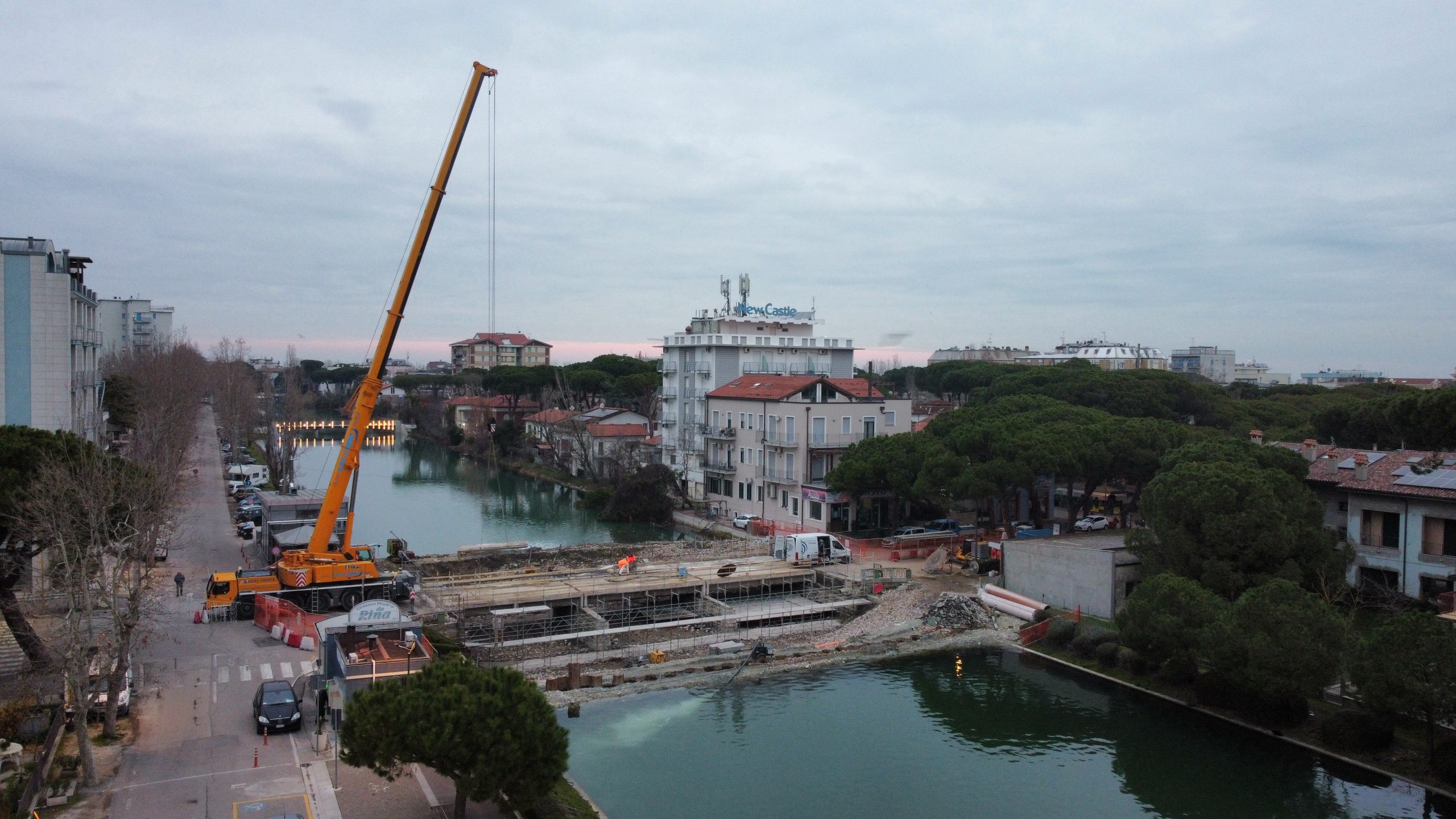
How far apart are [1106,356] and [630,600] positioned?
117 meters

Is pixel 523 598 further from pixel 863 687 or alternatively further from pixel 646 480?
pixel 646 480

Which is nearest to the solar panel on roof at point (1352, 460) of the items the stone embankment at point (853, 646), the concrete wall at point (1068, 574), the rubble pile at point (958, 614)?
the concrete wall at point (1068, 574)

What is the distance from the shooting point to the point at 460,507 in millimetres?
53625

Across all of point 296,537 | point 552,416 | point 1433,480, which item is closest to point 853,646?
point 1433,480

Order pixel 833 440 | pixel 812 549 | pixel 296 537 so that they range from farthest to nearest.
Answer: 1. pixel 833 440
2. pixel 812 549
3. pixel 296 537

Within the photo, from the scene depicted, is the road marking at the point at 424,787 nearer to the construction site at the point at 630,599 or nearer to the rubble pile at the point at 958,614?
the construction site at the point at 630,599

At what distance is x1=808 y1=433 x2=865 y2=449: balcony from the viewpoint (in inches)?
1646

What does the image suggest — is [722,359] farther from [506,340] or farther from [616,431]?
[506,340]

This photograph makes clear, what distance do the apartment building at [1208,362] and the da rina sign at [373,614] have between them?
492ft

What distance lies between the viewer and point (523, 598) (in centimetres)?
2836

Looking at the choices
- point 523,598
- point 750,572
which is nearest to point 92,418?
point 523,598

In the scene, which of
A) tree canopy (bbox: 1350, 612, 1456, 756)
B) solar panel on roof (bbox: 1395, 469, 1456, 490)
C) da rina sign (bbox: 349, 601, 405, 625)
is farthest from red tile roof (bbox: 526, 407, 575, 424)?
tree canopy (bbox: 1350, 612, 1456, 756)

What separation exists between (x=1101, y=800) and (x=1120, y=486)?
86.3ft

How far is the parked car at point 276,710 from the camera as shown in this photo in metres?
17.1
